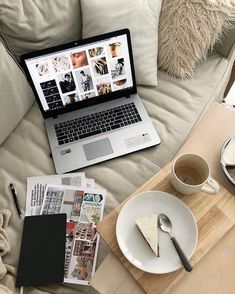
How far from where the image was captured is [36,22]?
121cm

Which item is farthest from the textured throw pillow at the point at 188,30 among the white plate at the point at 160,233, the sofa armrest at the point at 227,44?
the white plate at the point at 160,233

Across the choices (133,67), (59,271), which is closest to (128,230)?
(59,271)

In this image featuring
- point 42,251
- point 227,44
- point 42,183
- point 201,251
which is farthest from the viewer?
point 227,44

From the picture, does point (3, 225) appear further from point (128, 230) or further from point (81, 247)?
point (128, 230)

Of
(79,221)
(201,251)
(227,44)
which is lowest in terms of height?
(79,221)

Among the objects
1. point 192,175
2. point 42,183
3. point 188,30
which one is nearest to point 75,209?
point 42,183

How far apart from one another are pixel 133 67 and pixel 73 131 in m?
0.34

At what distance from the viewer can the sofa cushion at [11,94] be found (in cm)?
118

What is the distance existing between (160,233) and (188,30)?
2.75ft

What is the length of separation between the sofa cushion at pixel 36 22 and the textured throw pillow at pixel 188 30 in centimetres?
36

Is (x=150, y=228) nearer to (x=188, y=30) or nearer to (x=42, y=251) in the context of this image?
(x=42, y=251)

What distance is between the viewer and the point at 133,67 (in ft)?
4.13

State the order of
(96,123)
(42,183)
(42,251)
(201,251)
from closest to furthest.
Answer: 1. (201,251)
2. (42,251)
3. (42,183)
4. (96,123)

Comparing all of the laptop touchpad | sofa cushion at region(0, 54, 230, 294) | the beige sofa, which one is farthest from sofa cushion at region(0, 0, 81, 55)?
the laptop touchpad
